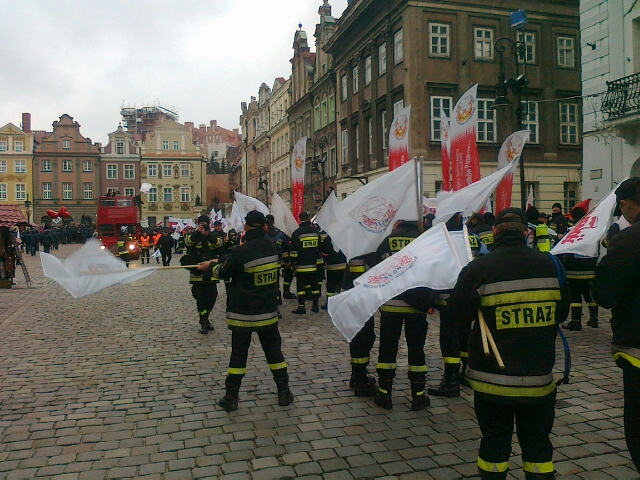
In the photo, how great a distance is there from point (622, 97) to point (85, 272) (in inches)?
600

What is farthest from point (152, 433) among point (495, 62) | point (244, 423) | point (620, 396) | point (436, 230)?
point (495, 62)

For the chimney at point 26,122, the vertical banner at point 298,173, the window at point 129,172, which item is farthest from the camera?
the chimney at point 26,122

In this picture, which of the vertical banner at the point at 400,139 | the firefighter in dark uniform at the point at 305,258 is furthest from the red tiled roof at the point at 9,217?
the vertical banner at the point at 400,139

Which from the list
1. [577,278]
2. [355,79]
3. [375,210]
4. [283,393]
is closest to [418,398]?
[283,393]

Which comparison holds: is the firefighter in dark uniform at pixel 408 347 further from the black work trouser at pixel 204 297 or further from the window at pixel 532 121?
the window at pixel 532 121

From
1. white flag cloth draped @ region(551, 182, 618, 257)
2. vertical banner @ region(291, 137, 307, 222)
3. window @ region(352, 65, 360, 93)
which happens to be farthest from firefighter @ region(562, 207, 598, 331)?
window @ region(352, 65, 360, 93)

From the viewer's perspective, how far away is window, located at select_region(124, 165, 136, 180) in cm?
7938

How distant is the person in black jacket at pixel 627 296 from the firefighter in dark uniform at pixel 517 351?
0.29 meters

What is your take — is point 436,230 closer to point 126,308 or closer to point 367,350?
point 367,350

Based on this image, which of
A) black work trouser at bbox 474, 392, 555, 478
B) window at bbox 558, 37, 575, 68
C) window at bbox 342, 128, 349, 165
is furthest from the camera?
window at bbox 342, 128, 349, 165

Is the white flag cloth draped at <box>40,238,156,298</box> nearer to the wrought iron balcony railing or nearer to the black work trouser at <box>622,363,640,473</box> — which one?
the black work trouser at <box>622,363,640,473</box>

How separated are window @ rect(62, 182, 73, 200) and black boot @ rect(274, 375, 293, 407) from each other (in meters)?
78.1

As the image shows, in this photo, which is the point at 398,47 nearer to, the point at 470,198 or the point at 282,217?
the point at 282,217

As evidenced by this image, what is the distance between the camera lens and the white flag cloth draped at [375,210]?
262 inches
